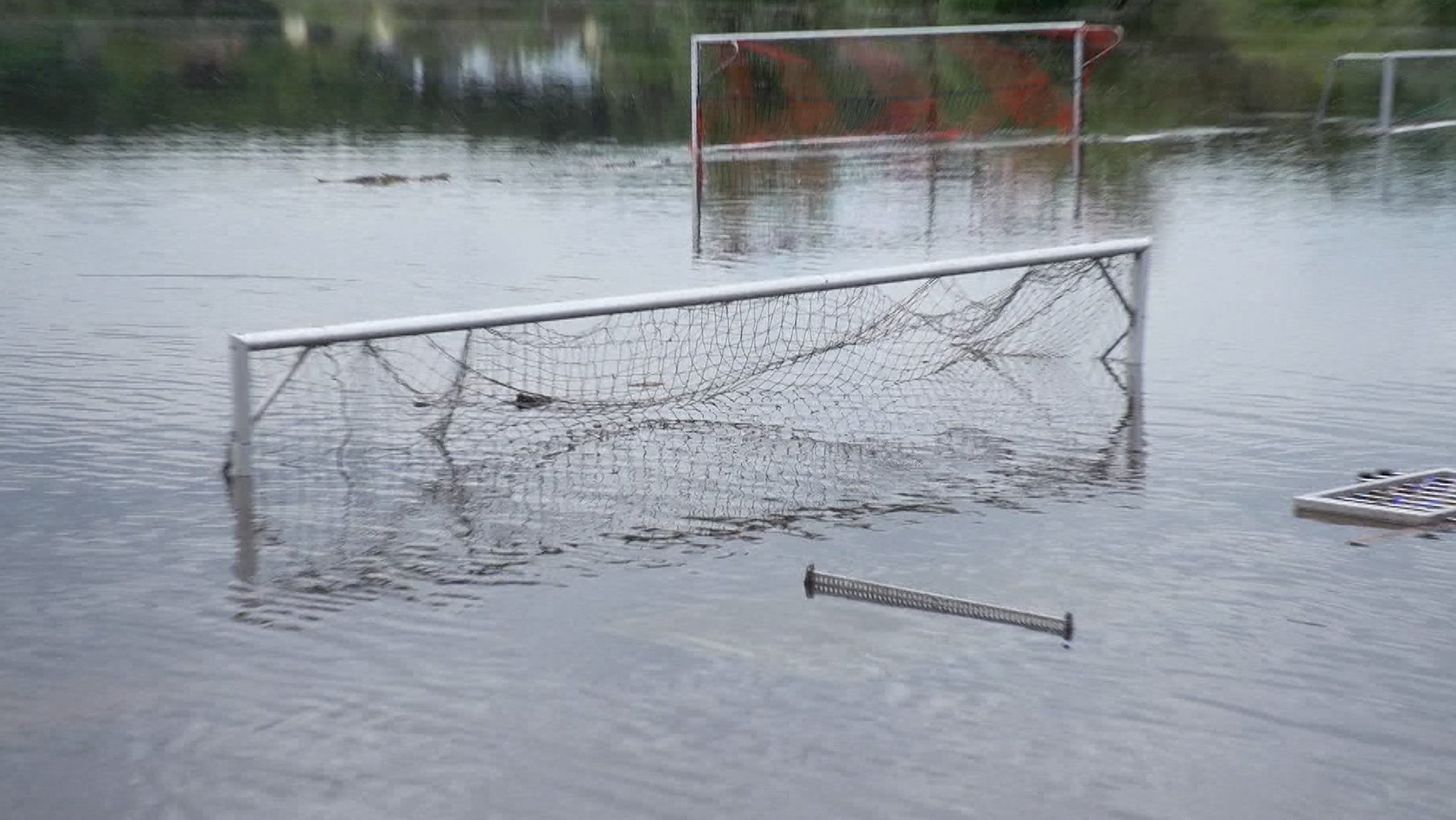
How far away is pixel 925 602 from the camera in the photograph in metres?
8.02

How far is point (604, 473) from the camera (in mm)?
10312

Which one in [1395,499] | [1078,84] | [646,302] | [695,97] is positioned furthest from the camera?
[1078,84]

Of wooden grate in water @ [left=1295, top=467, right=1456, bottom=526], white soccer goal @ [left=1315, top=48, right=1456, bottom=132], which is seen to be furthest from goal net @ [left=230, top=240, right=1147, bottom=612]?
white soccer goal @ [left=1315, top=48, right=1456, bottom=132]

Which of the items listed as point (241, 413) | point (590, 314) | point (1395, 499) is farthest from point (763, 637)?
point (1395, 499)

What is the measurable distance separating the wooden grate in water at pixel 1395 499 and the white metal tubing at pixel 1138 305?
128 inches

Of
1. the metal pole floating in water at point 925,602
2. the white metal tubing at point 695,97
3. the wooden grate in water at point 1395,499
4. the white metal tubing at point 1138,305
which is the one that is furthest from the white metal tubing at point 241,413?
the white metal tubing at point 695,97

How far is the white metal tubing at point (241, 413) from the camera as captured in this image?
9.60 metres

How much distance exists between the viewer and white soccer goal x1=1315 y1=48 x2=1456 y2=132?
32.2 metres

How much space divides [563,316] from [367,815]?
5.09 metres

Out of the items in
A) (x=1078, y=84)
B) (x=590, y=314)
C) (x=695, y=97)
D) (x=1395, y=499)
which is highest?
(x=1078, y=84)

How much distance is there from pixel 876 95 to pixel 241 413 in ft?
84.8

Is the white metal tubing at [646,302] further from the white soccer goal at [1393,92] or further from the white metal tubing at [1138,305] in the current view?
the white soccer goal at [1393,92]

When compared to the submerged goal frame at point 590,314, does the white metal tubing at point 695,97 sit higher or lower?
higher

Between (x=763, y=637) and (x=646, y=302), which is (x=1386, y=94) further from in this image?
(x=763, y=637)
